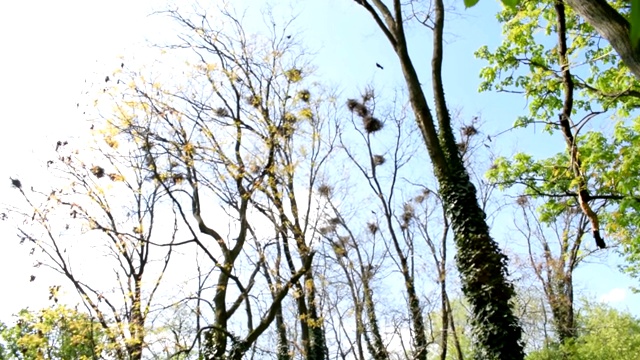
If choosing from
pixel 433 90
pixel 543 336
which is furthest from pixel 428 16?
pixel 543 336

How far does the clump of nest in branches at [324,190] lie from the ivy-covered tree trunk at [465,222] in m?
6.38

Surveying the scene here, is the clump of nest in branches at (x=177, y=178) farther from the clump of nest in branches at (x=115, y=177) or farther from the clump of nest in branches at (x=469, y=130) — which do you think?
A: the clump of nest in branches at (x=469, y=130)

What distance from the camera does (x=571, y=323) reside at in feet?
59.0

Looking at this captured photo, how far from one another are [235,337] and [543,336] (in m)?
14.9

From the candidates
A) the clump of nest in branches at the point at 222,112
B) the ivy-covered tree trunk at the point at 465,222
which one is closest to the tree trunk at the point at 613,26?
the ivy-covered tree trunk at the point at 465,222

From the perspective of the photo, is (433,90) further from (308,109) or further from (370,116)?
(370,116)

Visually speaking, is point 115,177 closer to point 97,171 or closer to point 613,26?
point 97,171

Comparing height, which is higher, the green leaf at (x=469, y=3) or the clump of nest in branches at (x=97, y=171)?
the clump of nest in branches at (x=97, y=171)

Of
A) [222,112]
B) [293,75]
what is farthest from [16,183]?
[293,75]

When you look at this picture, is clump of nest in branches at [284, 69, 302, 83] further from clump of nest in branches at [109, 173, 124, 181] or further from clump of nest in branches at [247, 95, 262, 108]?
clump of nest in branches at [109, 173, 124, 181]

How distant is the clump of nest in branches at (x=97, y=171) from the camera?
12.1m

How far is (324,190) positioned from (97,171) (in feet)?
19.8

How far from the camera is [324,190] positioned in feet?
49.5

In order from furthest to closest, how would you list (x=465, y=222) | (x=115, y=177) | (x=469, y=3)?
(x=115, y=177) → (x=465, y=222) → (x=469, y=3)
